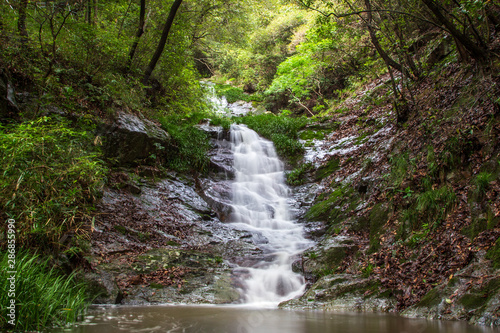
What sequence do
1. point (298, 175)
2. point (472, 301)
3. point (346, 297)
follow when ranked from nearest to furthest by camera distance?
point (472, 301) → point (346, 297) → point (298, 175)

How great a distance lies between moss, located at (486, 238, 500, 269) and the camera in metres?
3.30

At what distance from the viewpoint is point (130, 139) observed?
9.11 m

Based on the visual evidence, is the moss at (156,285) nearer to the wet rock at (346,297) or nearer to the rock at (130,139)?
the wet rock at (346,297)

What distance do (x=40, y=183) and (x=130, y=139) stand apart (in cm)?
505

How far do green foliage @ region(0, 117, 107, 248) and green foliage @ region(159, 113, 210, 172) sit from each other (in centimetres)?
557

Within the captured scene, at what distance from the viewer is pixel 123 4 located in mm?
10977

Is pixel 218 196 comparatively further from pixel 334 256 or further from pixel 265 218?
pixel 334 256

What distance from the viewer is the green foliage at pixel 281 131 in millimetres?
12539

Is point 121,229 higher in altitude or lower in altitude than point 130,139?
lower

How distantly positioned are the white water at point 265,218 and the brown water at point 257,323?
1930mm

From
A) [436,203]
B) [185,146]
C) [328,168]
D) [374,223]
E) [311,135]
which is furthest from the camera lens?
[311,135]

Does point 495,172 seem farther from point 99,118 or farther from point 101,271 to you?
point 99,118

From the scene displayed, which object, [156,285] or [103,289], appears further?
[156,285]

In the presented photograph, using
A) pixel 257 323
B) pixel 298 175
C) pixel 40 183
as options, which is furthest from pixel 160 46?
pixel 257 323
